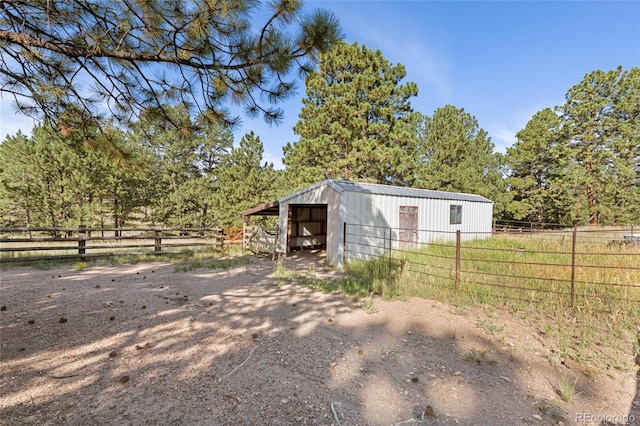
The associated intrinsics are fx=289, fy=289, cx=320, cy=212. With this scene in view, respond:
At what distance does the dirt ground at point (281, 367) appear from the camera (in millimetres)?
2299

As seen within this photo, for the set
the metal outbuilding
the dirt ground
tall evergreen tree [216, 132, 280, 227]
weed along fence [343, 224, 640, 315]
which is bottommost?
the dirt ground

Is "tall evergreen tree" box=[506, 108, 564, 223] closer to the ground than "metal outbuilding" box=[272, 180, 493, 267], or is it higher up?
higher up

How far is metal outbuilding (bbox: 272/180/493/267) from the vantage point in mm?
9664

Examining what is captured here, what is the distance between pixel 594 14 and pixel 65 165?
24.4m

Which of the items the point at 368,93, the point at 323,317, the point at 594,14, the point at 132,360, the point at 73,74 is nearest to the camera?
the point at 132,360

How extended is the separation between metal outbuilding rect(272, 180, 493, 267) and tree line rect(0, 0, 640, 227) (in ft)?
14.5

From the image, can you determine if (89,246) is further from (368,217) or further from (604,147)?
(604,147)

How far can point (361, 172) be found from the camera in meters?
18.2

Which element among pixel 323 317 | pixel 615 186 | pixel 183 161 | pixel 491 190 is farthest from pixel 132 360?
pixel 615 186

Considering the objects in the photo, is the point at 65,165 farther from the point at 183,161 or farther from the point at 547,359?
the point at 547,359

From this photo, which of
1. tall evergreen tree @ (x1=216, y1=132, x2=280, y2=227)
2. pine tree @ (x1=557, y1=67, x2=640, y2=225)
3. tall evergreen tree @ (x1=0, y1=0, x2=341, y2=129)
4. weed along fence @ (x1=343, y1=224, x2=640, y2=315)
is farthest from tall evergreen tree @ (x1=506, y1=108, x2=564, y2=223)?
tall evergreen tree @ (x1=0, y1=0, x2=341, y2=129)

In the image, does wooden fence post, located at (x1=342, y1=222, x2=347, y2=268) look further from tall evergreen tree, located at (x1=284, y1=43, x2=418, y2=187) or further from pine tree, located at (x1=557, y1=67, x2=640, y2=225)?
pine tree, located at (x1=557, y1=67, x2=640, y2=225)

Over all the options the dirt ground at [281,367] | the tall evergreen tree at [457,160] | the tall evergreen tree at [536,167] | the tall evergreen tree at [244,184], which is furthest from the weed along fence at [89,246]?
the tall evergreen tree at [536,167]

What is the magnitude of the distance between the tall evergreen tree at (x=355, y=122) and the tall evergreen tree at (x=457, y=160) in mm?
5219
